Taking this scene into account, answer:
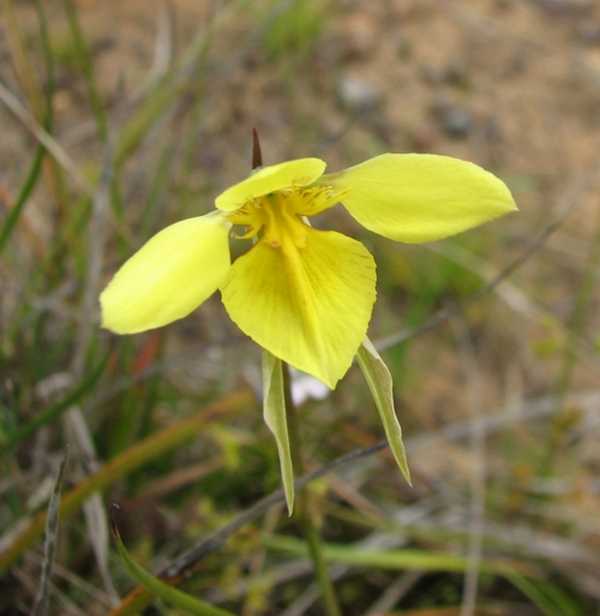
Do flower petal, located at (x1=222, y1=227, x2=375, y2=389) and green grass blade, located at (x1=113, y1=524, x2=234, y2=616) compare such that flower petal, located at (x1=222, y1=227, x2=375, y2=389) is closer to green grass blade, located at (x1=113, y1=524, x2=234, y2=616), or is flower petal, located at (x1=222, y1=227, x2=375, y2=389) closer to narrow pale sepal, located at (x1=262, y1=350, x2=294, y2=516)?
narrow pale sepal, located at (x1=262, y1=350, x2=294, y2=516)

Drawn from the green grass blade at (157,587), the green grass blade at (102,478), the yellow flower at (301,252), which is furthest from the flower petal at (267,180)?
the green grass blade at (102,478)

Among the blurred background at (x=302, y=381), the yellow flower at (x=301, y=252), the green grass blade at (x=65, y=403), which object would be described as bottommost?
the blurred background at (x=302, y=381)

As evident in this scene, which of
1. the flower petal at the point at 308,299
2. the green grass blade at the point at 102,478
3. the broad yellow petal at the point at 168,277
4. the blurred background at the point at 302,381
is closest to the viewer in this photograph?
the broad yellow petal at the point at 168,277

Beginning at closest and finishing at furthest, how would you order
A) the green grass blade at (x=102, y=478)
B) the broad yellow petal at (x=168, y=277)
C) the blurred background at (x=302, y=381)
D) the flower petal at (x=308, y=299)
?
the broad yellow petal at (x=168, y=277), the flower petal at (x=308, y=299), the green grass blade at (x=102, y=478), the blurred background at (x=302, y=381)

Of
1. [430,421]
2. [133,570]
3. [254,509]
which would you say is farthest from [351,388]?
[133,570]

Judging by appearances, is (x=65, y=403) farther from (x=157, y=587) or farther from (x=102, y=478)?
(x=157, y=587)

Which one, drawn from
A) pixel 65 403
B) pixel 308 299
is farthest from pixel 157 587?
pixel 65 403

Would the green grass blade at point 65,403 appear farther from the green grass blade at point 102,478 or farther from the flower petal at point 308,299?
the flower petal at point 308,299
